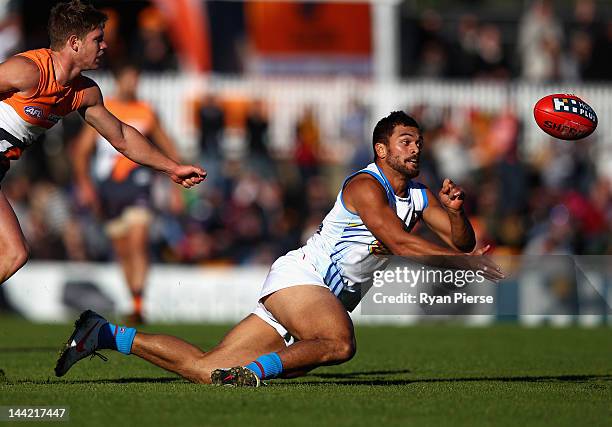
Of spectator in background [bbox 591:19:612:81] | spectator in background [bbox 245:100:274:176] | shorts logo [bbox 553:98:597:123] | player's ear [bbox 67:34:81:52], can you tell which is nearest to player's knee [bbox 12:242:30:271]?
player's ear [bbox 67:34:81:52]

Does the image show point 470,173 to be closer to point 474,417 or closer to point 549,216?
point 549,216

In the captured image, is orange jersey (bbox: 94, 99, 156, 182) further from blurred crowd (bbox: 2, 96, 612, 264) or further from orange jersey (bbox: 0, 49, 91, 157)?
orange jersey (bbox: 0, 49, 91, 157)

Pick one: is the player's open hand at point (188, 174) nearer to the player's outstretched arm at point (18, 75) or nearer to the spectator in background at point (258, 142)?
the player's outstretched arm at point (18, 75)

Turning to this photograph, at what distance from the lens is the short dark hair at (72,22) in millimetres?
8133

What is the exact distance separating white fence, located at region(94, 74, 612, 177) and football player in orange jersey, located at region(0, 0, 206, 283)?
14115mm

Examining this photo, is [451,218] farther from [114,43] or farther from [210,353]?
[114,43]

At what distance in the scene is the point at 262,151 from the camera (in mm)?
21594

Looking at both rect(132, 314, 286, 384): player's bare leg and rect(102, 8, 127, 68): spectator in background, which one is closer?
rect(132, 314, 286, 384): player's bare leg

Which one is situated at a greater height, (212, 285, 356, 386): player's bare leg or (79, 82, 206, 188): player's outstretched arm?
(79, 82, 206, 188): player's outstretched arm

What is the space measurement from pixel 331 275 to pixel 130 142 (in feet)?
5.62

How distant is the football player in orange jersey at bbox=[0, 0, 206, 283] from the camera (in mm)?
7816

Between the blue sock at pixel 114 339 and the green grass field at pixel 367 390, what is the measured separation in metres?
0.25

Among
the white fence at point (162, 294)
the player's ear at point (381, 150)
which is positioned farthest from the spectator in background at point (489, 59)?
the player's ear at point (381, 150)

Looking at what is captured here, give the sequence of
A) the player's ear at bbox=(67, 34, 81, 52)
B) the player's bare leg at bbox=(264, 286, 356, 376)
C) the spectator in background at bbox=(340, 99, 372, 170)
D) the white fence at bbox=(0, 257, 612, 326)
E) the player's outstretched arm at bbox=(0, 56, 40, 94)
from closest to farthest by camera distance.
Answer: the player's bare leg at bbox=(264, 286, 356, 376), the player's outstretched arm at bbox=(0, 56, 40, 94), the player's ear at bbox=(67, 34, 81, 52), the white fence at bbox=(0, 257, 612, 326), the spectator in background at bbox=(340, 99, 372, 170)
